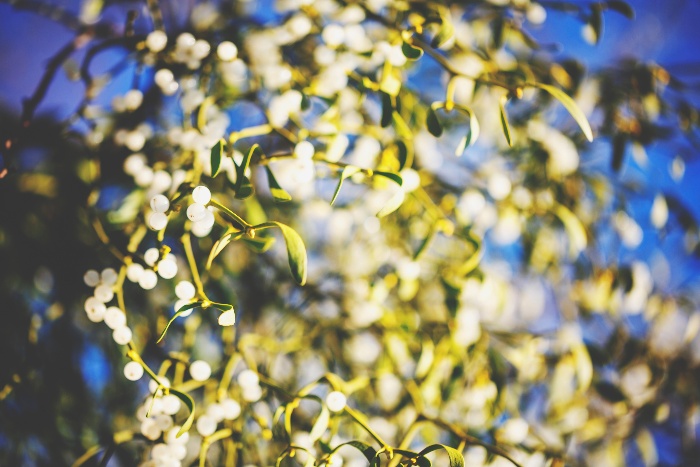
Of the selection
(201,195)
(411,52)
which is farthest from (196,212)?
(411,52)

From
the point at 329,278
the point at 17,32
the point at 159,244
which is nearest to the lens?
the point at 159,244

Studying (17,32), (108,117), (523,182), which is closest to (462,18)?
(523,182)

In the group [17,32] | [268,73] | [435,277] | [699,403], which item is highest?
[268,73]

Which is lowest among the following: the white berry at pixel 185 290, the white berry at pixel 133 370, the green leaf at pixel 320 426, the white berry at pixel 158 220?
the green leaf at pixel 320 426

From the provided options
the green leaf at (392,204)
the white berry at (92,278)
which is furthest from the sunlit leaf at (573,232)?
the white berry at (92,278)

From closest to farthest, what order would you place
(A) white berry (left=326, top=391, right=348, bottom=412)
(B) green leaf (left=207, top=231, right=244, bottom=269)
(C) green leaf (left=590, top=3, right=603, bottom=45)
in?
→ (B) green leaf (left=207, top=231, right=244, bottom=269) < (A) white berry (left=326, top=391, right=348, bottom=412) < (C) green leaf (left=590, top=3, right=603, bottom=45)

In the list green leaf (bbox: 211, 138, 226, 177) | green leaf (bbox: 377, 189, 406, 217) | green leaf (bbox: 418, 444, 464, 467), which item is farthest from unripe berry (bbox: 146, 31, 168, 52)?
green leaf (bbox: 418, 444, 464, 467)

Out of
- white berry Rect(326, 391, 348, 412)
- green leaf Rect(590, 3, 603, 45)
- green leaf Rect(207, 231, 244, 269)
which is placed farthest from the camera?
green leaf Rect(590, 3, 603, 45)

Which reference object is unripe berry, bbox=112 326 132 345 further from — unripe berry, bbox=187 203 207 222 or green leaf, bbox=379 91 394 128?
green leaf, bbox=379 91 394 128

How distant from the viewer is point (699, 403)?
91 centimetres

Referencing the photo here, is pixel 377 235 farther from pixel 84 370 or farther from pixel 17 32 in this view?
pixel 17 32

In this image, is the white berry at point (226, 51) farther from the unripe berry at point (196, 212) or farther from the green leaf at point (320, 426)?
the green leaf at point (320, 426)

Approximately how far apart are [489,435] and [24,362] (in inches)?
20.6

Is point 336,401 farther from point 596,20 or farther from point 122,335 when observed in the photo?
point 596,20
